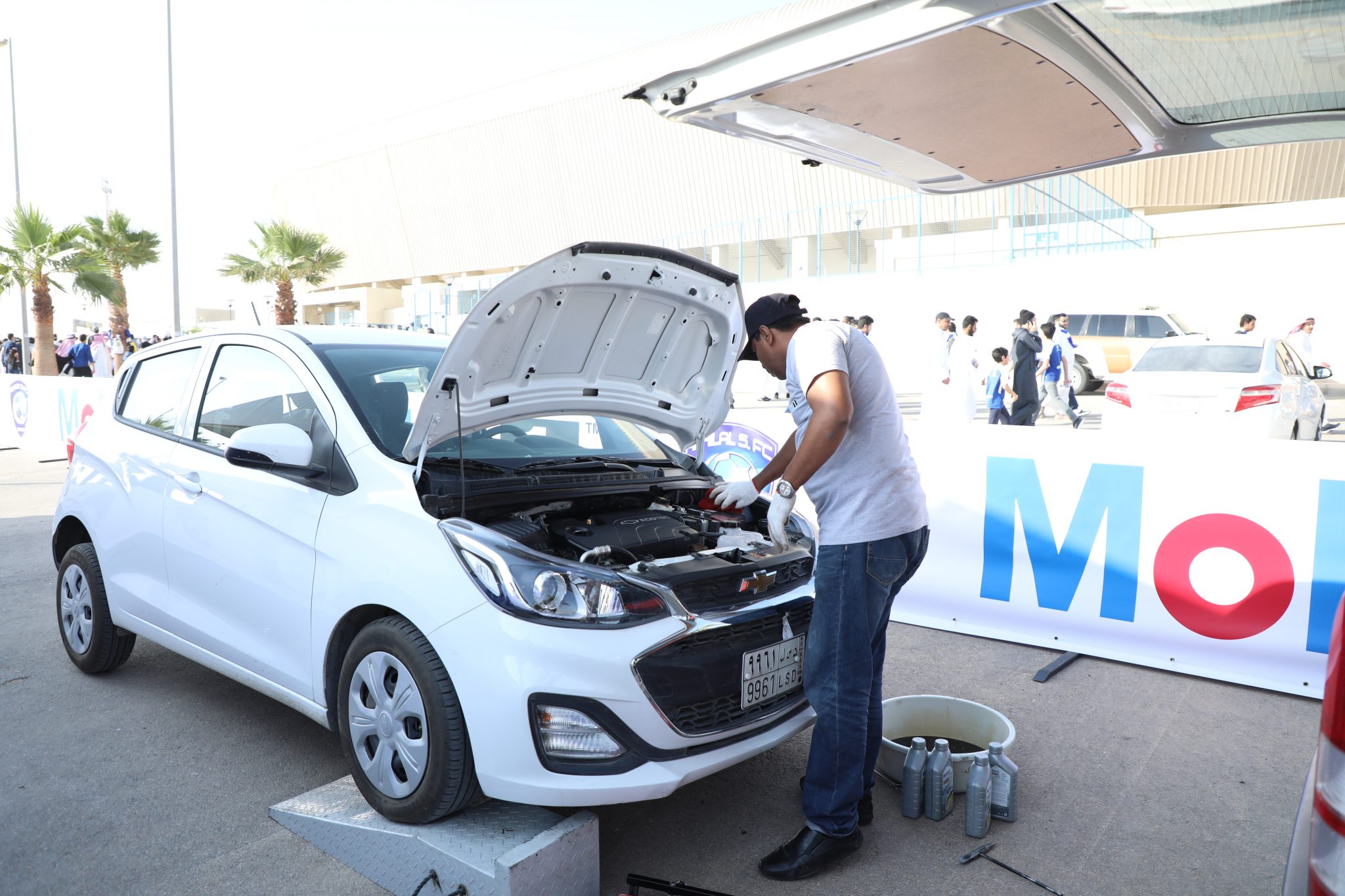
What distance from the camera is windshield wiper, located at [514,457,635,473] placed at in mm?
3523

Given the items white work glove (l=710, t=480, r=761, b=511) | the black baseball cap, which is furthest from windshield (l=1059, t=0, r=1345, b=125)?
white work glove (l=710, t=480, r=761, b=511)

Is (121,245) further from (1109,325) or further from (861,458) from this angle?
(861,458)

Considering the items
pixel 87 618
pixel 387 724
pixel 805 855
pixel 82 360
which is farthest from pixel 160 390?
pixel 82 360

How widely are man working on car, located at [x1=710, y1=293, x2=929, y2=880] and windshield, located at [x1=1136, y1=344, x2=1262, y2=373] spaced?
8.48 metres

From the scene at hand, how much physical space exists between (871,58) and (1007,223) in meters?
25.5

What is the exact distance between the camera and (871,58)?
2.10m

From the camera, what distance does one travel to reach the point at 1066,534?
503cm

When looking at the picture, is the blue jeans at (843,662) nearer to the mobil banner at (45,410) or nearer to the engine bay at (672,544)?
the engine bay at (672,544)

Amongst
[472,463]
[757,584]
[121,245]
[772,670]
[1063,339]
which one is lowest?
[772,670]

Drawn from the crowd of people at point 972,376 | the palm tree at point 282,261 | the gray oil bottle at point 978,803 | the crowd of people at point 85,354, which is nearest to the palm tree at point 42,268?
the crowd of people at point 85,354

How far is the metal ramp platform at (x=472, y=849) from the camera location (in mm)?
2500

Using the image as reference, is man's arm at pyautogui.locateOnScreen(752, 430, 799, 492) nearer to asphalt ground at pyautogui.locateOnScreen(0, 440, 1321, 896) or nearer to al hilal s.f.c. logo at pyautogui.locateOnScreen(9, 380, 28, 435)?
asphalt ground at pyautogui.locateOnScreen(0, 440, 1321, 896)

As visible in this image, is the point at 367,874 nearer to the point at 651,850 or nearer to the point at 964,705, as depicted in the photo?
the point at 651,850

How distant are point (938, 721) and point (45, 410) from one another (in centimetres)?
1529
